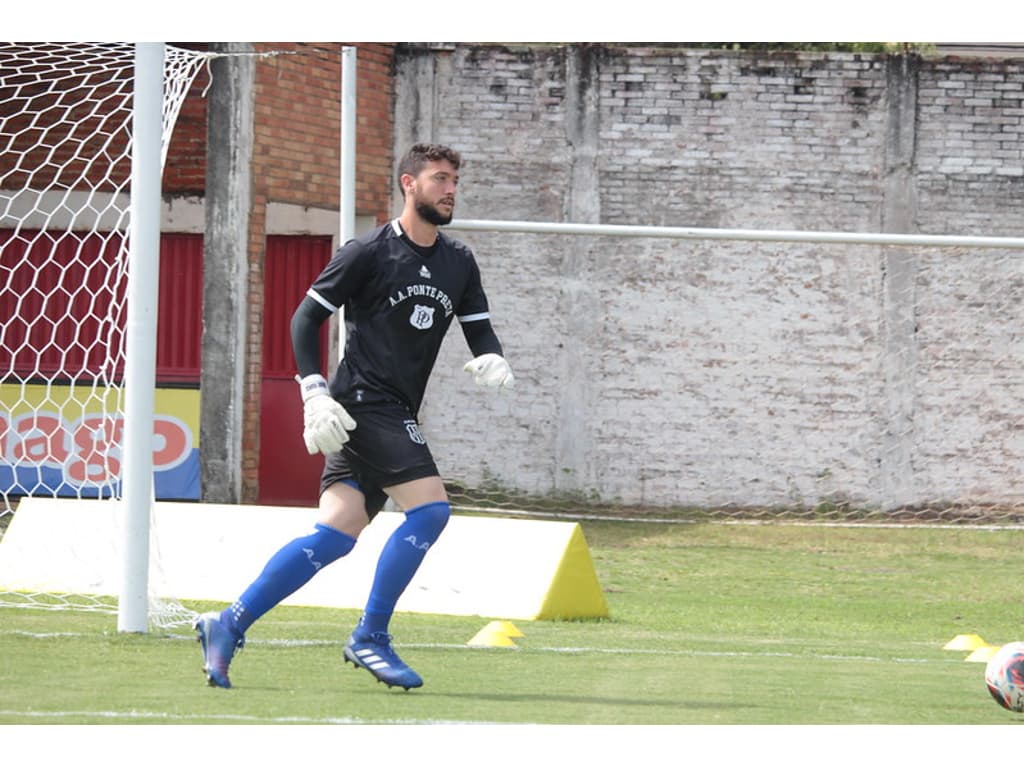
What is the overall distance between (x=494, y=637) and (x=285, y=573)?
194cm

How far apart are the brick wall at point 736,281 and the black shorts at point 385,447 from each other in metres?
11.2

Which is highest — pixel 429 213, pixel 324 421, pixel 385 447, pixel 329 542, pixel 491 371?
pixel 429 213

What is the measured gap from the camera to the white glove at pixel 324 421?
18.9 feet

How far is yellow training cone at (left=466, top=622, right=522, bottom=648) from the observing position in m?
7.57

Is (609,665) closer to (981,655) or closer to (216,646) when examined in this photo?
(216,646)

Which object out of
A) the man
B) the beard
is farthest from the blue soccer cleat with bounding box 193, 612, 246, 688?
the beard

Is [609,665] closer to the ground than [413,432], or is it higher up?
closer to the ground

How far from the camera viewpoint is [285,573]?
5.93 meters

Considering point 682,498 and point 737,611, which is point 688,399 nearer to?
point 682,498

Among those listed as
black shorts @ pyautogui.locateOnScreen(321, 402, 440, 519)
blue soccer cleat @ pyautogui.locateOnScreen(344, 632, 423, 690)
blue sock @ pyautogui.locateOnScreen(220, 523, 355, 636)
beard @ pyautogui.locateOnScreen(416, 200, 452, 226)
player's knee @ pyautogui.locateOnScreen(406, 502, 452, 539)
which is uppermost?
beard @ pyautogui.locateOnScreen(416, 200, 452, 226)

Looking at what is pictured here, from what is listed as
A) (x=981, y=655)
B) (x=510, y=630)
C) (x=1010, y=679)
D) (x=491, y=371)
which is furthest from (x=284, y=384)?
(x=1010, y=679)

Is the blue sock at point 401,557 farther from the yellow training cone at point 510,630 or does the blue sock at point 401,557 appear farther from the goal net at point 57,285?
the goal net at point 57,285

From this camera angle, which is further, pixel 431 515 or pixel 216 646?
pixel 431 515

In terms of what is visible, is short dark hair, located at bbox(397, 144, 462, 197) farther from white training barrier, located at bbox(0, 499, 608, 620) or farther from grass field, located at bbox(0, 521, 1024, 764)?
white training barrier, located at bbox(0, 499, 608, 620)
